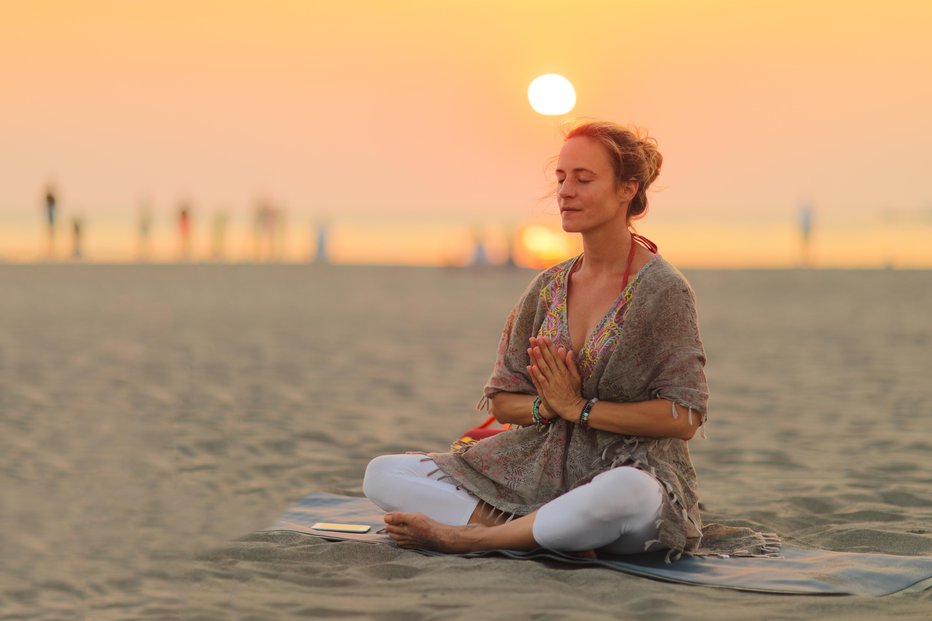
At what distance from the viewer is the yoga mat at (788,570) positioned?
14.7 ft

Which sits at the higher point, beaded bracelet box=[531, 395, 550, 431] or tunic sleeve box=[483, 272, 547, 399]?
tunic sleeve box=[483, 272, 547, 399]

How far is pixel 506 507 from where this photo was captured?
4949 mm

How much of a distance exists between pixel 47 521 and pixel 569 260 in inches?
107

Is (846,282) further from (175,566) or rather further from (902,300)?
(175,566)

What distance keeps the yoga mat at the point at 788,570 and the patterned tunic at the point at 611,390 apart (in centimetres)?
13

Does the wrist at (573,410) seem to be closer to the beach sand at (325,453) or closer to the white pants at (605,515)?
the white pants at (605,515)

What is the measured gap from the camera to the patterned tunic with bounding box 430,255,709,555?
4652 mm

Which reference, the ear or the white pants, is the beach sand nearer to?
the white pants

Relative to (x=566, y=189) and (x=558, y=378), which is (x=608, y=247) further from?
(x=558, y=378)

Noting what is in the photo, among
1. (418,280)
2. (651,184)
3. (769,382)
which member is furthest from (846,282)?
(651,184)

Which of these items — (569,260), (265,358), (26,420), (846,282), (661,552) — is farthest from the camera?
(846,282)

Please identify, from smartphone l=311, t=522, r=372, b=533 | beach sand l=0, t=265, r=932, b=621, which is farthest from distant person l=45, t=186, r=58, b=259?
smartphone l=311, t=522, r=372, b=533

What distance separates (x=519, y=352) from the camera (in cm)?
506

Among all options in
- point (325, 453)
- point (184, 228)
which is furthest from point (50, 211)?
point (325, 453)
